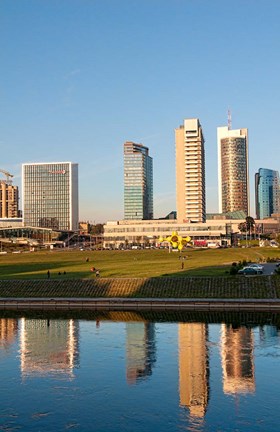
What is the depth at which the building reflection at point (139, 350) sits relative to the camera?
36562 mm

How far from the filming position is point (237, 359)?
131ft

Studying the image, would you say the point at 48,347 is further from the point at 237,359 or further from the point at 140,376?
the point at 237,359

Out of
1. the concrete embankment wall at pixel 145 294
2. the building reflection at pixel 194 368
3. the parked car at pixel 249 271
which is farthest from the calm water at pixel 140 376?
the parked car at pixel 249 271

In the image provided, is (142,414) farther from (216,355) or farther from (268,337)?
(268,337)

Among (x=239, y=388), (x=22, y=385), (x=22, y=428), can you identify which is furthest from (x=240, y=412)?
(x=22, y=385)

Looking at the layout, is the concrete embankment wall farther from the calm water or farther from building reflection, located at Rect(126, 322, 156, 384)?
building reflection, located at Rect(126, 322, 156, 384)

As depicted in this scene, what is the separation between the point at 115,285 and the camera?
2830 inches

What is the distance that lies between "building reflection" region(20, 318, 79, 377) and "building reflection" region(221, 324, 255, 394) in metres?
10.5

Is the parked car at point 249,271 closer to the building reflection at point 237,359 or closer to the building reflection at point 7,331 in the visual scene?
the building reflection at point 237,359

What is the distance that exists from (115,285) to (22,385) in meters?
38.0

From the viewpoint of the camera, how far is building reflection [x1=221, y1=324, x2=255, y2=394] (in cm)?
3371

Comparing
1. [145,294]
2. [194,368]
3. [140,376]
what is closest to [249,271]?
[145,294]

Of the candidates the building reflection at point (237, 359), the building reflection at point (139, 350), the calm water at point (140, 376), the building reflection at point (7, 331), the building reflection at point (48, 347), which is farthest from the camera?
the building reflection at point (7, 331)

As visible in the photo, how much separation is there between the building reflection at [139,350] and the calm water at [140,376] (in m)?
0.08
